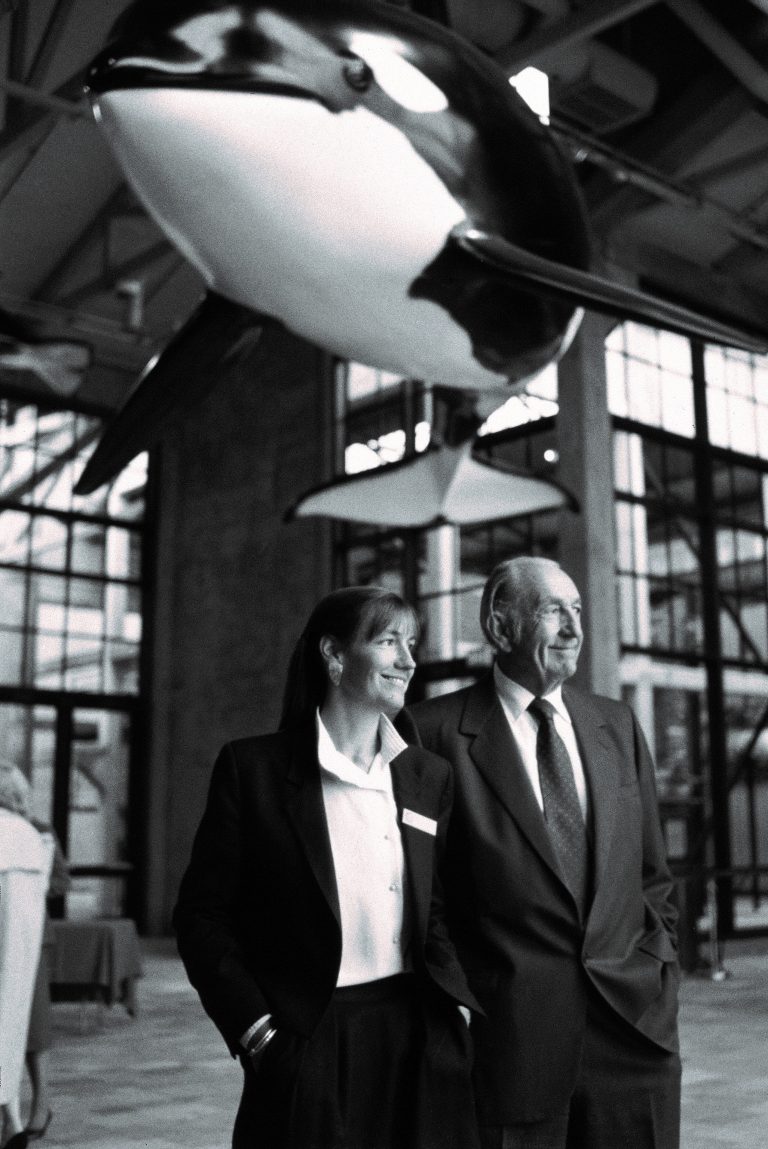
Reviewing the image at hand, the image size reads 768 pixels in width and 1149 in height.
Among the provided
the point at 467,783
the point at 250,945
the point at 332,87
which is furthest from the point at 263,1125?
the point at 332,87

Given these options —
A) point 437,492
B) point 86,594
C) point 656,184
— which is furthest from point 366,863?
point 86,594

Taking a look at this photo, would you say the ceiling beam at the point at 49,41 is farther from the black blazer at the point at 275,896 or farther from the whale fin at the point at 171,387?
the black blazer at the point at 275,896

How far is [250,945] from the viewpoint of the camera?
6.34 ft

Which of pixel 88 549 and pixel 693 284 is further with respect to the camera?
pixel 88 549

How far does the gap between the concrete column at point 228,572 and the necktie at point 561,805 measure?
11.0 metres

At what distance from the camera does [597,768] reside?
2.25m

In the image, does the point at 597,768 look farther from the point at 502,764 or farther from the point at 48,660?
the point at 48,660

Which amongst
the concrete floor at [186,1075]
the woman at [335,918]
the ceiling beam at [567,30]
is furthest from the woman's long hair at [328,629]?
the ceiling beam at [567,30]

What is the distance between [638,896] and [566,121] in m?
9.02

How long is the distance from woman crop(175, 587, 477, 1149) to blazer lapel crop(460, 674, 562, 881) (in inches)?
6.8

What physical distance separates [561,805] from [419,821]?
1.09 feet

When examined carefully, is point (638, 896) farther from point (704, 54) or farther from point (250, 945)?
point (704, 54)

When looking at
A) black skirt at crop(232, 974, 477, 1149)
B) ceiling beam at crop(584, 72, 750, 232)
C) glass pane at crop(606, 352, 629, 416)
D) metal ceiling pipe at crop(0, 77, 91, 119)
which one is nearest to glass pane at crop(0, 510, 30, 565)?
metal ceiling pipe at crop(0, 77, 91, 119)

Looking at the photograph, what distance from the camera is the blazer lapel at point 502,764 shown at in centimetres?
215
